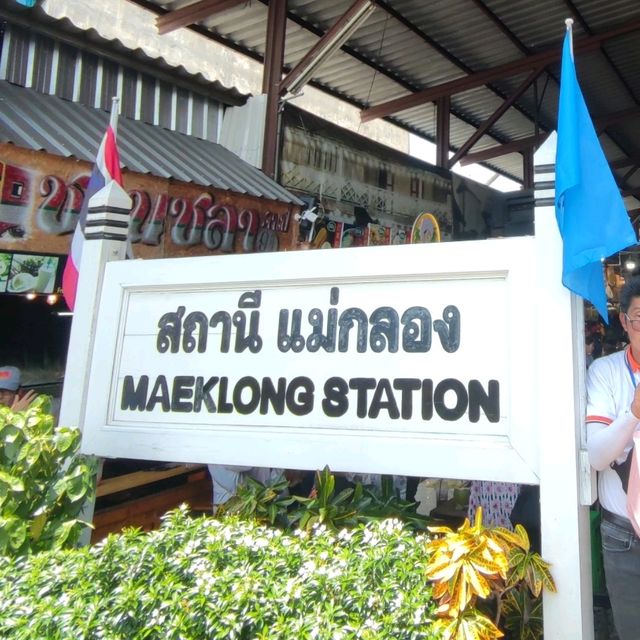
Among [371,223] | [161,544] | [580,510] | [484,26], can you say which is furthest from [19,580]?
[484,26]

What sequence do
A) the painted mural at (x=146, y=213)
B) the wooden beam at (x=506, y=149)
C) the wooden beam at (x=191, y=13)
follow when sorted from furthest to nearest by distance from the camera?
the wooden beam at (x=506, y=149) < the wooden beam at (x=191, y=13) < the painted mural at (x=146, y=213)

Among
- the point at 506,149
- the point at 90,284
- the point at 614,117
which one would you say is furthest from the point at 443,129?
the point at 90,284

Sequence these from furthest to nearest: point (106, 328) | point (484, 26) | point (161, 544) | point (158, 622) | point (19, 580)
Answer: point (484, 26)
point (106, 328)
point (161, 544)
point (19, 580)
point (158, 622)

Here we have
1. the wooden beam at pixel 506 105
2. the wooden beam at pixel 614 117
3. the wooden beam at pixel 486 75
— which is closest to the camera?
the wooden beam at pixel 486 75

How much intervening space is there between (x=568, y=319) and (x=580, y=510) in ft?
2.10

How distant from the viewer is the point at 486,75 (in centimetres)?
1069

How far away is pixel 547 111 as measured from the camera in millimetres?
13648

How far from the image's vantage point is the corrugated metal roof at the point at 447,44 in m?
8.77

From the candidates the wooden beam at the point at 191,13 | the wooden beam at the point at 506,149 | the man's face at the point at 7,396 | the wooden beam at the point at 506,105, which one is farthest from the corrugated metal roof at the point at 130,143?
the wooden beam at the point at 506,149

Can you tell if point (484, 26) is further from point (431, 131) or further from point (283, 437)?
point (283, 437)

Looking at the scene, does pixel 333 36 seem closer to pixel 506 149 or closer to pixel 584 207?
pixel 584 207

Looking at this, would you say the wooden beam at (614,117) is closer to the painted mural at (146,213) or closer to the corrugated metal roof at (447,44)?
the corrugated metal roof at (447,44)

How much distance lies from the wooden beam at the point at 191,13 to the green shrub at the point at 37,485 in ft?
22.9

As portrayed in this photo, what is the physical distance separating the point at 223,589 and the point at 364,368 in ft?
3.18
